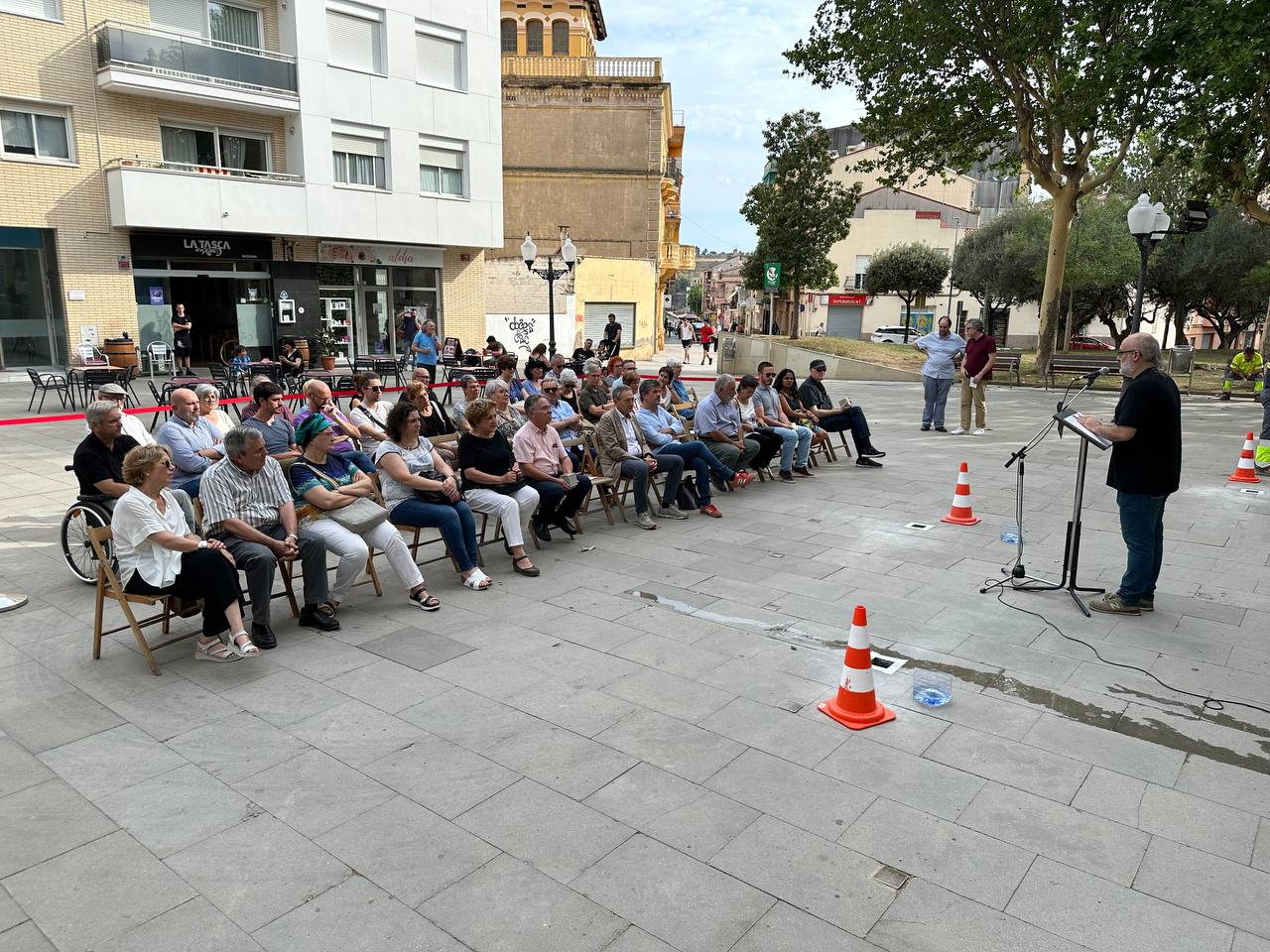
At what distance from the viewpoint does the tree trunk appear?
2231cm

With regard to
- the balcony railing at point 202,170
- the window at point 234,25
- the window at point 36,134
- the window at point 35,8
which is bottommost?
the balcony railing at point 202,170

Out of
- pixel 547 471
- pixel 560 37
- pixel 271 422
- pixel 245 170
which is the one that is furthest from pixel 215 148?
pixel 560 37

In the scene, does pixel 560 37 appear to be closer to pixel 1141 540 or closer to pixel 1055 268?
pixel 1055 268

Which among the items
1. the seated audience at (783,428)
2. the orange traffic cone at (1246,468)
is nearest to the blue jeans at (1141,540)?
the seated audience at (783,428)

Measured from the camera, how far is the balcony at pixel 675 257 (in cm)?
4125

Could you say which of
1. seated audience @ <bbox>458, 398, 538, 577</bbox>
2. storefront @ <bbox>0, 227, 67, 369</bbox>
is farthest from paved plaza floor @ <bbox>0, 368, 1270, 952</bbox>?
storefront @ <bbox>0, 227, 67, 369</bbox>

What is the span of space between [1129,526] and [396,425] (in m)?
5.26

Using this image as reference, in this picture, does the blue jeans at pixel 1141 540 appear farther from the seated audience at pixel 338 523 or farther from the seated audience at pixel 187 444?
the seated audience at pixel 187 444

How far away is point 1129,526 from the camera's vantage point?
591 cm

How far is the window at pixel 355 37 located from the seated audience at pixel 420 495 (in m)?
20.6

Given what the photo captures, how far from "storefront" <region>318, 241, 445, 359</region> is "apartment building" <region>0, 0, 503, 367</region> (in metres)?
0.05

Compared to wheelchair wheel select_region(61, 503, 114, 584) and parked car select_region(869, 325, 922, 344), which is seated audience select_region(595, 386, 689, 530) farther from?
parked car select_region(869, 325, 922, 344)

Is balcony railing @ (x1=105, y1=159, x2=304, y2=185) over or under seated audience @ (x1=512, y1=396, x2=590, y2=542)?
over

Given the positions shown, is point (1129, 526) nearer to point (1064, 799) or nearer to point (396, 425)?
point (1064, 799)
